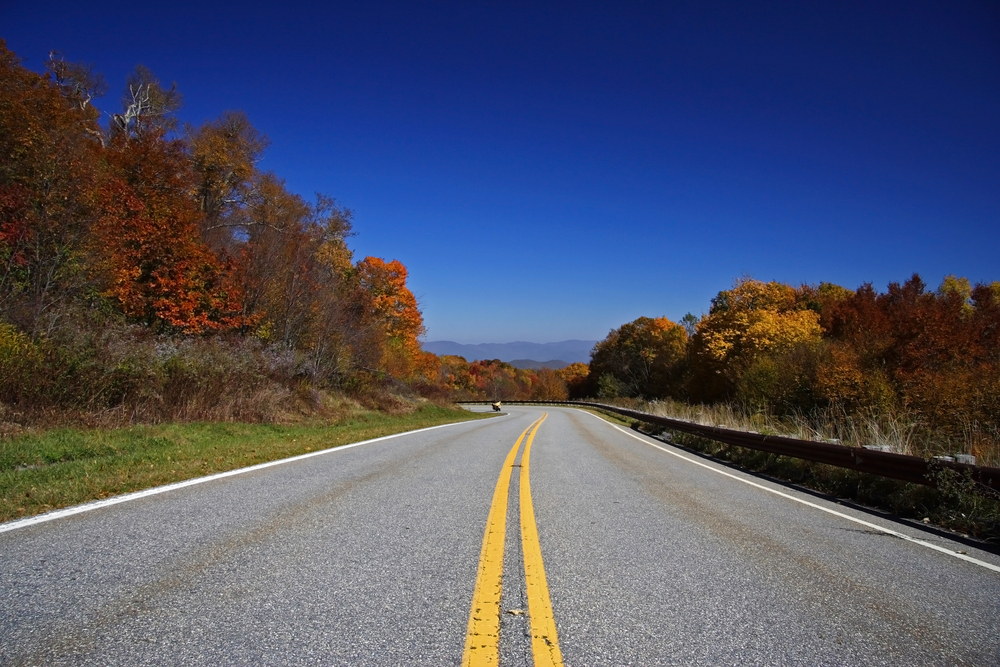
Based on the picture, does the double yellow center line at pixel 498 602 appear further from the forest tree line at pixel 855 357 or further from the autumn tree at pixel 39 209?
the autumn tree at pixel 39 209

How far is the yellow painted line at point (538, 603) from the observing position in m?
2.50

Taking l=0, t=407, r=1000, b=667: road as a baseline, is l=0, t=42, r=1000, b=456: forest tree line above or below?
above

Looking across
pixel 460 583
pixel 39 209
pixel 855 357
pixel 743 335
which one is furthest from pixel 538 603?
pixel 743 335

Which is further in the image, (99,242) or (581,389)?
(581,389)

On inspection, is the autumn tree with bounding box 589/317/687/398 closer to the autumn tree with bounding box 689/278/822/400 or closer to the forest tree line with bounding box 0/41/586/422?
the autumn tree with bounding box 689/278/822/400

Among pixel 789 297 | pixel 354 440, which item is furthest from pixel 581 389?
pixel 354 440

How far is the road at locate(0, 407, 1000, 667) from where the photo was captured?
257 cm

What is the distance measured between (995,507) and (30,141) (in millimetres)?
19195

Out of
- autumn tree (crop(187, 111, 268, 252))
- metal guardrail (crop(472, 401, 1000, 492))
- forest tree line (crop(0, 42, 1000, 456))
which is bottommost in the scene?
metal guardrail (crop(472, 401, 1000, 492))

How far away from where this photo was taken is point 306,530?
446 centimetres

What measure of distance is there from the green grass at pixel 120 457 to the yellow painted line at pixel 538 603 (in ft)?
14.1

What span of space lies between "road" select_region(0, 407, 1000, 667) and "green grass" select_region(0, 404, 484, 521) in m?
0.79

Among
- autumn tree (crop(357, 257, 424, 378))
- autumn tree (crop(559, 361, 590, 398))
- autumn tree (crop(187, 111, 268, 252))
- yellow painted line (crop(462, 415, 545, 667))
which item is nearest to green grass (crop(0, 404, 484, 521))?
yellow painted line (crop(462, 415, 545, 667))

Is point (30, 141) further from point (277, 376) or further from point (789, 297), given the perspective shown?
point (789, 297)
